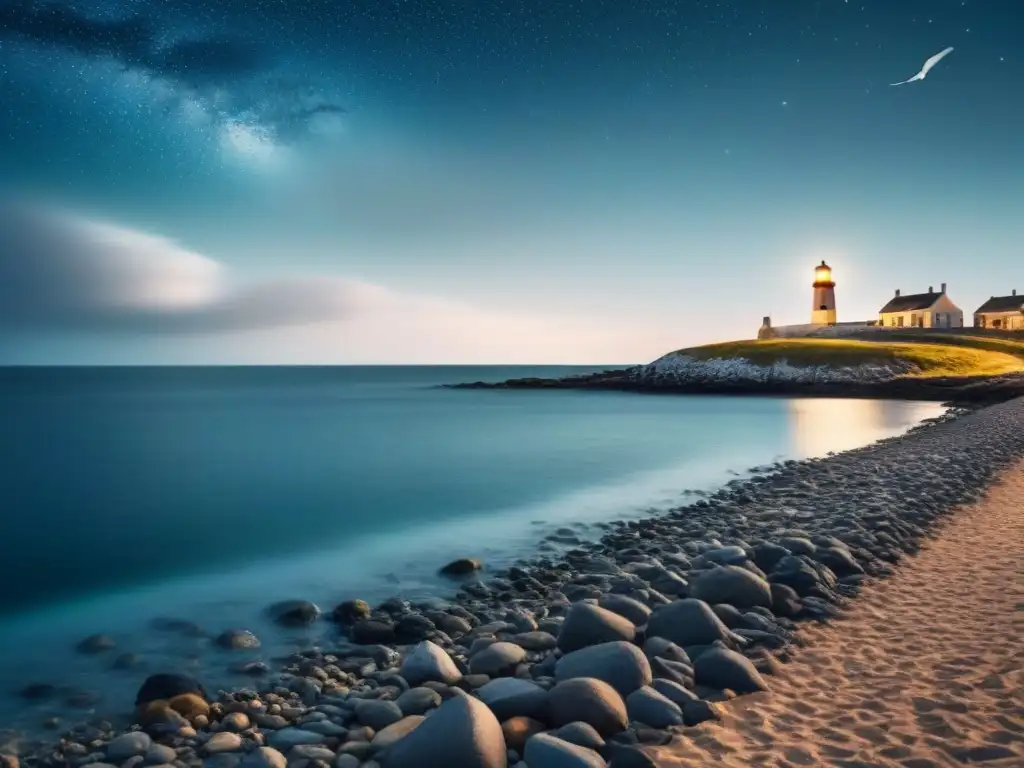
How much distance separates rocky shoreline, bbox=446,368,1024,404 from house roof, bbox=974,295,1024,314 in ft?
155

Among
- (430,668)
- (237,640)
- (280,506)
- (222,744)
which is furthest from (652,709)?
(280,506)

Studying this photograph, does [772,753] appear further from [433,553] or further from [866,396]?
[866,396]

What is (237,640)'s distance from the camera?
25.5ft

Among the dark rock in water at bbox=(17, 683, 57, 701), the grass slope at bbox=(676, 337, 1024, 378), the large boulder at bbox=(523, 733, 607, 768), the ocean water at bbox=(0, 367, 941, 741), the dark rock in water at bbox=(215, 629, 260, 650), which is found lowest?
the ocean water at bbox=(0, 367, 941, 741)

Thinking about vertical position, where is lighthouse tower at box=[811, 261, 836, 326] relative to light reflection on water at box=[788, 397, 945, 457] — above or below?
above

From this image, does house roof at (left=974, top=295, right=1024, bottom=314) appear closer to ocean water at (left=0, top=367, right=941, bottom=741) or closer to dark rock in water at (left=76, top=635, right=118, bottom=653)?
ocean water at (left=0, top=367, right=941, bottom=741)

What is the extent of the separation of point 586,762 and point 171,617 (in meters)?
7.52

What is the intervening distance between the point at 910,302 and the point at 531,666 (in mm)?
99714

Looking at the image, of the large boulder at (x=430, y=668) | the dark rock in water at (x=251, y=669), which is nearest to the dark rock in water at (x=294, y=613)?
the dark rock in water at (x=251, y=669)

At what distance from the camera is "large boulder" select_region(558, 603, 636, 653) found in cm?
612

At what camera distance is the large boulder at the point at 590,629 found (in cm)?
612

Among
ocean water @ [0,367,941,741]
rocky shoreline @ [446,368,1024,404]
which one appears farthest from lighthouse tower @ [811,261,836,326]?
ocean water @ [0,367,941,741]

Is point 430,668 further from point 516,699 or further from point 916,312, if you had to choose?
point 916,312

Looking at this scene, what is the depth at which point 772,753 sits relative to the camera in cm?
438
